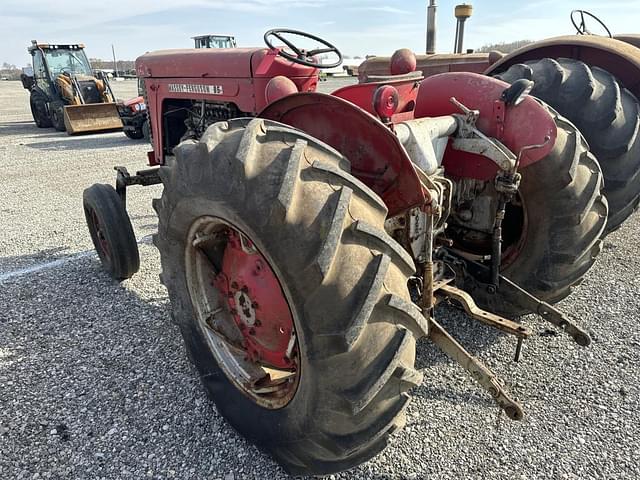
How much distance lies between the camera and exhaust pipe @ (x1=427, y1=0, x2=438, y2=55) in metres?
5.71

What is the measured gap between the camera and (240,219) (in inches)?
60.8

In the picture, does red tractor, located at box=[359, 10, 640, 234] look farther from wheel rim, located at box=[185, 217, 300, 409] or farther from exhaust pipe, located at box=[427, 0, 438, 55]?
exhaust pipe, located at box=[427, 0, 438, 55]

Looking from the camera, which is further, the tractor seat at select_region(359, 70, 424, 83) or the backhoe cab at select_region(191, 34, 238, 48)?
the backhoe cab at select_region(191, 34, 238, 48)

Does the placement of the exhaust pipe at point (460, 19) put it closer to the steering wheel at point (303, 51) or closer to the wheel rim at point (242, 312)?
the steering wheel at point (303, 51)

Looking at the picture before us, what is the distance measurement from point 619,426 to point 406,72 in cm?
183

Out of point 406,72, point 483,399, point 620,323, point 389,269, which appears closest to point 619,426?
point 483,399

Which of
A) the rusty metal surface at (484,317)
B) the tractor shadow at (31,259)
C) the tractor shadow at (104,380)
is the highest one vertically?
the rusty metal surface at (484,317)

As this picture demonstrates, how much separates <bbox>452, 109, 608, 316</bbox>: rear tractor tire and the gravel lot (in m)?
0.38

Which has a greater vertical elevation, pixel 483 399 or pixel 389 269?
pixel 389 269

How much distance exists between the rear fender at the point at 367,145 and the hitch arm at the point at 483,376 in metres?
0.54

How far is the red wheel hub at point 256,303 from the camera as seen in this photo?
1.84 meters

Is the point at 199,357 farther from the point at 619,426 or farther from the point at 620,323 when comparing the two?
the point at 620,323

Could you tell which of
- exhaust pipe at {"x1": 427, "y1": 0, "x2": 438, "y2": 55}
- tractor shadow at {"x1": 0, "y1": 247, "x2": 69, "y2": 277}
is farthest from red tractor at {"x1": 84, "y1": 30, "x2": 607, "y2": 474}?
exhaust pipe at {"x1": 427, "y1": 0, "x2": 438, "y2": 55}

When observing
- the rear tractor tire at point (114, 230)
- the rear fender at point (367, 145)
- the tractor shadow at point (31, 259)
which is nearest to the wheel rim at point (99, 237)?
the rear tractor tire at point (114, 230)
